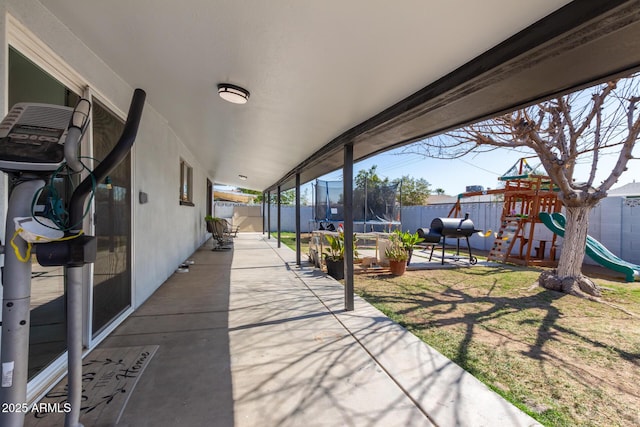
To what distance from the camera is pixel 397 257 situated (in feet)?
A: 17.5

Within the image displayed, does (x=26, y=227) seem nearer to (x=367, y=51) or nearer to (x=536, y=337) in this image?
(x=367, y=51)

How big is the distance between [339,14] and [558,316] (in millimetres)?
3946

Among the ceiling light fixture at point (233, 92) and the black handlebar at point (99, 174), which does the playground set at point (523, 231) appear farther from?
the black handlebar at point (99, 174)

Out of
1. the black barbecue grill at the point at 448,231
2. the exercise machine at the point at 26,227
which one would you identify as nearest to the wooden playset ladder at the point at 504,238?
the black barbecue grill at the point at 448,231

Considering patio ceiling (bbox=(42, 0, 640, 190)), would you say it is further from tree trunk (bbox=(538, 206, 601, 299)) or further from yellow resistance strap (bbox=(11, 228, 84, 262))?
tree trunk (bbox=(538, 206, 601, 299))

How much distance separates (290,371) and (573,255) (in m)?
4.92

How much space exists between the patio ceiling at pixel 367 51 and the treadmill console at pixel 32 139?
2.54 feet

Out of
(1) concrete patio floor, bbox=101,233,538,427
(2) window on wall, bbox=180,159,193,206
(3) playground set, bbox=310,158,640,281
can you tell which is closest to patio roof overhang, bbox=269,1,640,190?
(1) concrete patio floor, bbox=101,233,538,427

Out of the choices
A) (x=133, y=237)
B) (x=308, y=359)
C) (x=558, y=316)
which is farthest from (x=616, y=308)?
(x=133, y=237)

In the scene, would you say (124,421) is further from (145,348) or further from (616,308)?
(616,308)

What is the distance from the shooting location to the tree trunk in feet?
14.5

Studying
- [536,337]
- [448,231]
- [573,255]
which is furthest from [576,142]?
[536,337]

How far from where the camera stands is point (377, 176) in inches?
1118

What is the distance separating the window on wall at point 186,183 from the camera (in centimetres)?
577
